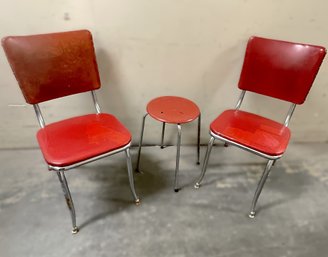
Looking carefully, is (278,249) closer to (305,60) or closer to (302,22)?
(305,60)

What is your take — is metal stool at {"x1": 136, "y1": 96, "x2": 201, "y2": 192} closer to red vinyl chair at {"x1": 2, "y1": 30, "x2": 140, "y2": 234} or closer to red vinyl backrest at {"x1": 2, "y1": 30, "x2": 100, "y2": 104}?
red vinyl chair at {"x1": 2, "y1": 30, "x2": 140, "y2": 234}

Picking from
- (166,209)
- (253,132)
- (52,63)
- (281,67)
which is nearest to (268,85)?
(281,67)

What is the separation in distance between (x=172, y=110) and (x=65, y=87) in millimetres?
593

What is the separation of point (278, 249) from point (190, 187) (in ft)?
1.89

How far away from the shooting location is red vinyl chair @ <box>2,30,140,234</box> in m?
1.15

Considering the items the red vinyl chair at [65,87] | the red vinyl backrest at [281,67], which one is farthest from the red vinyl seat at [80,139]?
the red vinyl backrest at [281,67]

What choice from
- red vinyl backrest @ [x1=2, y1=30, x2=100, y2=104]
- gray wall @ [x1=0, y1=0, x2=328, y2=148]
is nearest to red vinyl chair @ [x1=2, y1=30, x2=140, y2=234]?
red vinyl backrest @ [x1=2, y1=30, x2=100, y2=104]

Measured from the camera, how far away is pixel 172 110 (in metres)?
1.41

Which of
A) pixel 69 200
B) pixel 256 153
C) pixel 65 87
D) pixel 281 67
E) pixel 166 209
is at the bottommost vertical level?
pixel 166 209

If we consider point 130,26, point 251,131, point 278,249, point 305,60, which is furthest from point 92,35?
point 278,249

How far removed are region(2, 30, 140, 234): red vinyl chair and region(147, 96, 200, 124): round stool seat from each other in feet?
0.68

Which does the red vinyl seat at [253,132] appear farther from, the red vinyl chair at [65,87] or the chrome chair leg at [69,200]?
the chrome chair leg at [69,200]

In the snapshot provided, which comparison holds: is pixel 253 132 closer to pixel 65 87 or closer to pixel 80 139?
pixel 80 139

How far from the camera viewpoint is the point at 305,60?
1309mm
